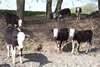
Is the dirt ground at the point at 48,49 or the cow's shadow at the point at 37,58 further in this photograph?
the cow's shadow at the point at 37,58

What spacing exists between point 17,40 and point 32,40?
462cm

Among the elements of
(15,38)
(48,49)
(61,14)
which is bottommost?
(48,49)

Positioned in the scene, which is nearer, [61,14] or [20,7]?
[20,7]

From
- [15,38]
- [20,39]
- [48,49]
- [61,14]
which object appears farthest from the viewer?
[61,14]

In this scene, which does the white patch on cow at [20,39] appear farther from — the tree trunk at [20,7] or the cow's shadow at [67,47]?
the tree trunk at [20,7]

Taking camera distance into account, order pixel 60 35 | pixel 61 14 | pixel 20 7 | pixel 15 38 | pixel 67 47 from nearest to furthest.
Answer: pixel 15 38 < pixel 60 35 < pixel 67 47 < pixel 20 7 < pixel 61 14

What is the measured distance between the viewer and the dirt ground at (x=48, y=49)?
36.5 ft

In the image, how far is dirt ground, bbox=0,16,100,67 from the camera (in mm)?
11117

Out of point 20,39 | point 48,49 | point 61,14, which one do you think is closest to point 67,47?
point 48,49

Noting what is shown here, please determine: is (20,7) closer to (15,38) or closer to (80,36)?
(80,36)

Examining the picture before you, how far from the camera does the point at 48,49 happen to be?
14.0 metres

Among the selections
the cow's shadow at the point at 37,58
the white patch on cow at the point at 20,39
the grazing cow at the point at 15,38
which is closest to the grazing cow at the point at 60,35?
the cow's shadow at the point at 37,58

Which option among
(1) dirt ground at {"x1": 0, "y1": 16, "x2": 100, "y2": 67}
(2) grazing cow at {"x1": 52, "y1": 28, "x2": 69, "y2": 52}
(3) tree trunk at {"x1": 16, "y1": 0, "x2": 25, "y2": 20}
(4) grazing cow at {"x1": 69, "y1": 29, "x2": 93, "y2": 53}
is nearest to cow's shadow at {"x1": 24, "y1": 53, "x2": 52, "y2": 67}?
(1) dirt ground at {"x1": 0, "y1": 16, "x2": 100, "y2": 67}

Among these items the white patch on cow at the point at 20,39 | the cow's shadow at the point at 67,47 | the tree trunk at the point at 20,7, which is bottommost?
the cow's shadow at the point at 67,47
